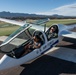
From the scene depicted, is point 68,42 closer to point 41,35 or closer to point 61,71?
point 41,35

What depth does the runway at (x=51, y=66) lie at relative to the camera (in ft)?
31.5

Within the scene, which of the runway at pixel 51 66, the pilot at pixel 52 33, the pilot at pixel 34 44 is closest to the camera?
the runway at pixel 51 66

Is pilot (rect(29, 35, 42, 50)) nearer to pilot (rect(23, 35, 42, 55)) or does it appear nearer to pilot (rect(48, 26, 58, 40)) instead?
pilot (rect(23, 35, 42, 55))

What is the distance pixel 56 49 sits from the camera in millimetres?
13867

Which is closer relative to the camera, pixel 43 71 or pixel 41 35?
pixel 43 71

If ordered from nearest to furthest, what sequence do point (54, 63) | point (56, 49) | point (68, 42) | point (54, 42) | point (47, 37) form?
1. point (54, 63)
2. point (47, 37)
3. point (54, 42)
4. point (56, 49)
5. point (68, 42)

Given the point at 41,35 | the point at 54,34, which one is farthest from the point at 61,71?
the point at 54,34

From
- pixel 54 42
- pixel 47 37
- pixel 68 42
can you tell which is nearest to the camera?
pixel 47 37

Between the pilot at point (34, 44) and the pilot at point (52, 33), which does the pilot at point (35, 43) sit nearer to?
the pilot at point (34, 44)

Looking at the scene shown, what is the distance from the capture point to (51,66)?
410 inches

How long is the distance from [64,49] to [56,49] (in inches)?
26.2

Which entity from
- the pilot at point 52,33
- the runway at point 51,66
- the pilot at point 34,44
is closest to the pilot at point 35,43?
the pilot at point 34,44

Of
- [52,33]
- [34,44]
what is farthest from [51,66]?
[52,33]

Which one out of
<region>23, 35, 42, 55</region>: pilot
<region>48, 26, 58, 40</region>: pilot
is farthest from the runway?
<region>48, 26, 58, 40</region>: pilot
